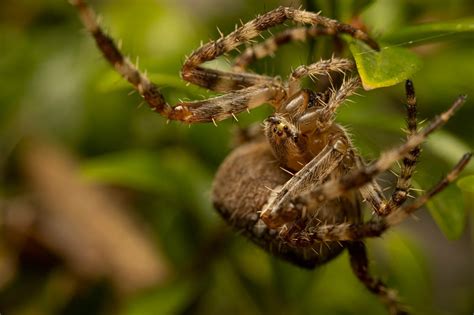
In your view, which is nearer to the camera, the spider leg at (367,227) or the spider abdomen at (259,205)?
the spider leg at (367,227)

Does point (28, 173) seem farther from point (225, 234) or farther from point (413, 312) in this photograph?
point (413, 312)

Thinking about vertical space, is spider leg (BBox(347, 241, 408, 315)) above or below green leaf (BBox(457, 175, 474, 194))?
below

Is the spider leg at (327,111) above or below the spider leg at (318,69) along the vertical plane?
below

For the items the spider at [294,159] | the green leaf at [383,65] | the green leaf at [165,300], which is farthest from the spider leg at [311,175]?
the green leaf at [165,300]

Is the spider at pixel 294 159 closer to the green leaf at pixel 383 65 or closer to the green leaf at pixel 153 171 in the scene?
the green leaf at pixel 383 65

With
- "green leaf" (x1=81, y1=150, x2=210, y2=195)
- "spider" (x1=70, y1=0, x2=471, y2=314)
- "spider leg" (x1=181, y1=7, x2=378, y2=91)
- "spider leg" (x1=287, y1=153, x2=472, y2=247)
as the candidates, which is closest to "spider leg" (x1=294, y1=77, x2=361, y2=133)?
"spider" (x1=70, y1=0, x2=471, y2=314)

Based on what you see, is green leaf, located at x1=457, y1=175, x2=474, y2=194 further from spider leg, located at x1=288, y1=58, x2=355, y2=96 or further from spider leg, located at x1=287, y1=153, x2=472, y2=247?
spider leg, located at x1=288, y1=58, x2=355, y2=96

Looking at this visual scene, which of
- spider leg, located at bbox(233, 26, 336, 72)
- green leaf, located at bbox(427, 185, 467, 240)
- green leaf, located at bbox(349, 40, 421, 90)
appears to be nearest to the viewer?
green leaf, located at bbox(349, 40, 421, 90)

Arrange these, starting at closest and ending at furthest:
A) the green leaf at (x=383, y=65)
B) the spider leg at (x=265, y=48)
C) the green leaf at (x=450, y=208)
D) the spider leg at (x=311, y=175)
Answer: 1. the green leaf at (x=383, y=65)
2. the green leaf at (x=450, y=208)
3. the spider leg at (x=311, y=175)
4. the spider leg at (x=265, y=48)
